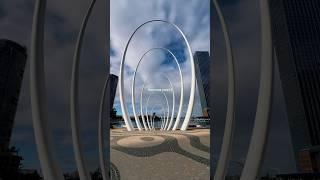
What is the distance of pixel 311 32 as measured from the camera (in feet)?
420

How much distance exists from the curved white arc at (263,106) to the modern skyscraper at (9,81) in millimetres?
77945

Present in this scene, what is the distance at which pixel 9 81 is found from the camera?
9262cm

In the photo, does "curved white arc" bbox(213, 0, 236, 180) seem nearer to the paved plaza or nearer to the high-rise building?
the paved plaza

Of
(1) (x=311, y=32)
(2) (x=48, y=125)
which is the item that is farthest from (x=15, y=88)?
(1) (x=311, y=32)

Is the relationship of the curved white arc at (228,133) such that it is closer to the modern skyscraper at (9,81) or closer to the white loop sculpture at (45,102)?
the white loop sculpture at (45,102)

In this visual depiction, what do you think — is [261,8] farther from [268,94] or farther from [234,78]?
[234,78]

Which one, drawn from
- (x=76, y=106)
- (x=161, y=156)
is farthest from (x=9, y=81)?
(x=76, y=106)

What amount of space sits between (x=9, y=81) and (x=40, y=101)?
82.5 meters

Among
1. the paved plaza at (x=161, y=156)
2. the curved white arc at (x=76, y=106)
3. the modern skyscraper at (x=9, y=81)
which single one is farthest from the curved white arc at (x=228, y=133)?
the modern skyscraper at (x=9, y=81)

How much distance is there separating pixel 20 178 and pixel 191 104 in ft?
111

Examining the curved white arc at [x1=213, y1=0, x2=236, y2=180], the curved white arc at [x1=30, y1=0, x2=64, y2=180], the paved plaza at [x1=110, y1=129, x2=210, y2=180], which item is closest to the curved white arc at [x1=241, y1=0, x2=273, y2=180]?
the curved white arc at [x1=213, y1=0, x2=236, y2=180]

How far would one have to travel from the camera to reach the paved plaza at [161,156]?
135 feet

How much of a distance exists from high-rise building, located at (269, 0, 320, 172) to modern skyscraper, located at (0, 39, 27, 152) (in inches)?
2890

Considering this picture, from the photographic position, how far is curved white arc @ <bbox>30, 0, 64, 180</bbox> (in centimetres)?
1645
